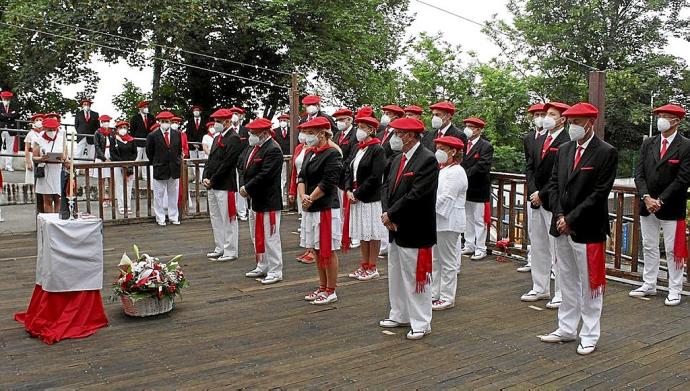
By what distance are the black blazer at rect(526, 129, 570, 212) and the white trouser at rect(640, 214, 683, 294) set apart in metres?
0.98

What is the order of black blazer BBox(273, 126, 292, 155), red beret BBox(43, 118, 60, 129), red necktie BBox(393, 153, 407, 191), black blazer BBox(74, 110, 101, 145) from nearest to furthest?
red necktie BBox(393, 153, 407, 191), red beret BBox(43, 118, 60, 129), black blazer BBox(273, 126, 292, 155), black blazer BBox(74, 110, 101, 145)

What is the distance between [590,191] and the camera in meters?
4.86

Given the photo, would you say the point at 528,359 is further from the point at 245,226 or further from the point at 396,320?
the point at 245,226

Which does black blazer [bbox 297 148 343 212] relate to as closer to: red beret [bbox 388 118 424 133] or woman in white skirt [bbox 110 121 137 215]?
red beret [bbox 388 118 424 133]

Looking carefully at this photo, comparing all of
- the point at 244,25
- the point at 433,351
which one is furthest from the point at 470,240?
the point at 244,25

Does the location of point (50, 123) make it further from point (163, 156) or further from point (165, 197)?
point (165, 197)

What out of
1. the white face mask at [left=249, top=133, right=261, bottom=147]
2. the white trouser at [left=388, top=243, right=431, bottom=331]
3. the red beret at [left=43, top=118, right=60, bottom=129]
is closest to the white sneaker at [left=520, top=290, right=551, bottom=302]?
the white trouser at [left=388, top=243, right=431, bottom=331]

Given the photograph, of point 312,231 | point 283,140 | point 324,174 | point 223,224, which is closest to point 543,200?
point 324,174

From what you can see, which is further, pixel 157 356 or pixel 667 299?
pixel 667 299

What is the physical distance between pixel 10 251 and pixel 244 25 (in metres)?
9.62

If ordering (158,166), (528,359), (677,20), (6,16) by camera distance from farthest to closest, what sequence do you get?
(677,20), (6,16), (158,166), (528,359)

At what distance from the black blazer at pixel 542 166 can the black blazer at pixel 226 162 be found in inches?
126

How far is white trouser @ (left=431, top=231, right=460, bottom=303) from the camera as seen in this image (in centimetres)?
613

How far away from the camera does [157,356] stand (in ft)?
16.0
